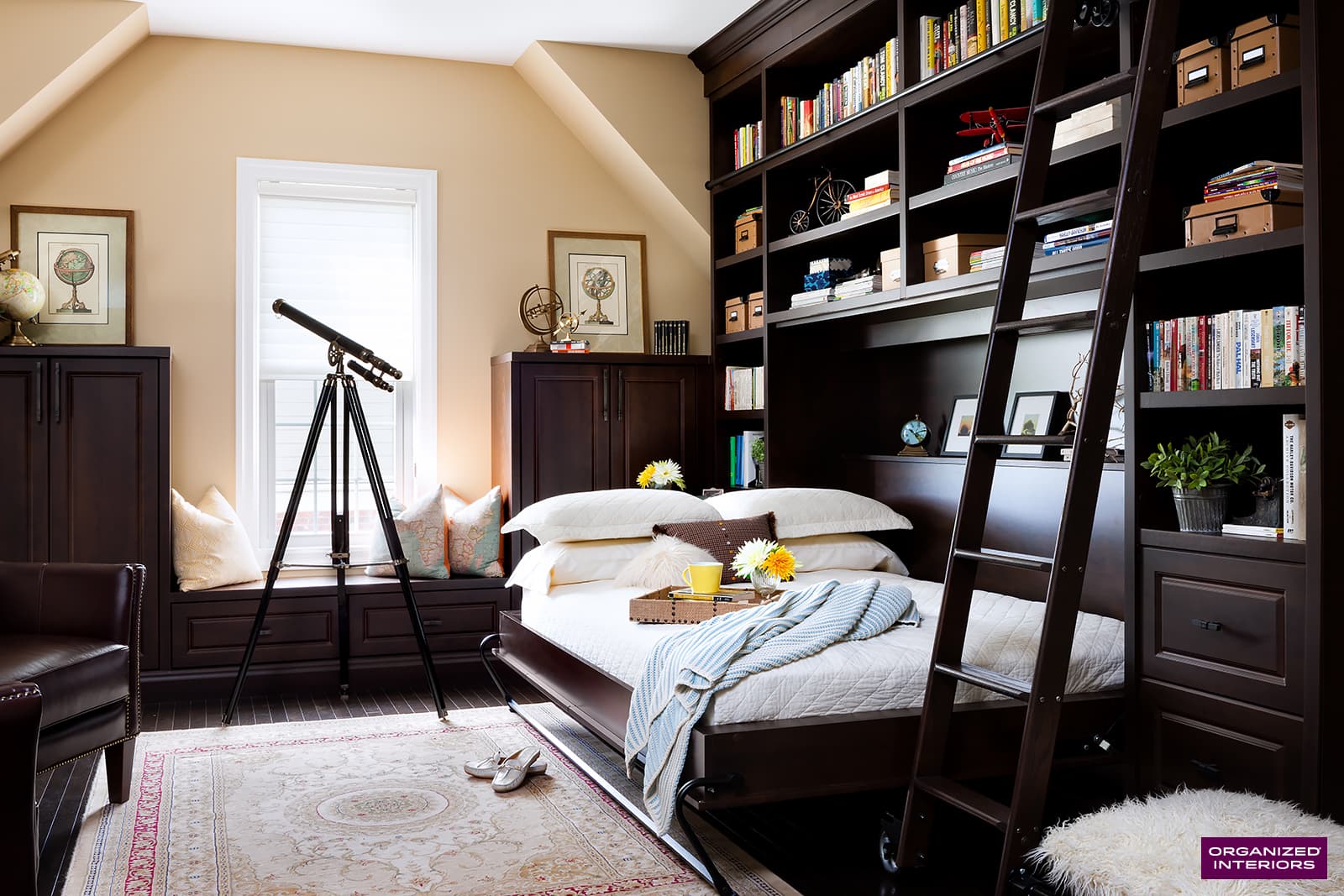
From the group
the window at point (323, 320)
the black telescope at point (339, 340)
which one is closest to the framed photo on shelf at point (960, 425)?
the black telescope at point (339, 340)

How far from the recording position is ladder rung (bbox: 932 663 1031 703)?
241 centimetres

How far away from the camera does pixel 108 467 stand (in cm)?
455

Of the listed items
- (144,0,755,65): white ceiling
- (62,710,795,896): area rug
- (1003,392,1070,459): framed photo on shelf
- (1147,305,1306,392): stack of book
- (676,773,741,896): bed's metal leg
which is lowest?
(62,710,795,896): area rug

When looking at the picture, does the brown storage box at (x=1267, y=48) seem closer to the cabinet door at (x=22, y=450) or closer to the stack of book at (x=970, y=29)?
the stack of book at (x=970, y=29)

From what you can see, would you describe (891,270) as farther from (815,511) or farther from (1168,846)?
(1168,846)

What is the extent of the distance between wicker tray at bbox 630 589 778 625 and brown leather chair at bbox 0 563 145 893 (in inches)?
60.6

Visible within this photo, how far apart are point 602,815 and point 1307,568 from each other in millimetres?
1901

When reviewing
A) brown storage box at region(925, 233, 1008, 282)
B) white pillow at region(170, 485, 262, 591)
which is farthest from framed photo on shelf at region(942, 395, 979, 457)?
white pillow at region(170, 485, 262, 591)

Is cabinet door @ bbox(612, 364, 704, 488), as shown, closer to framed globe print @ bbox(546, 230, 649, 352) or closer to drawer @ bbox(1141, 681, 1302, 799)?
framed globe print @ bbox(546, 230, 649, 352)

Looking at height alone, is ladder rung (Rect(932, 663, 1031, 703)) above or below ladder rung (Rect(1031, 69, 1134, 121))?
below

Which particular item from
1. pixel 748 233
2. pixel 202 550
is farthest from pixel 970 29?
pixel 202 550

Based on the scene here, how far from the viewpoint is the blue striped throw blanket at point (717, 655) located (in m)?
2.59

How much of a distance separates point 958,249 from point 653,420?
1987 millimetres

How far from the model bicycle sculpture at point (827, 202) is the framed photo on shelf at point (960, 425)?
0.91 m
